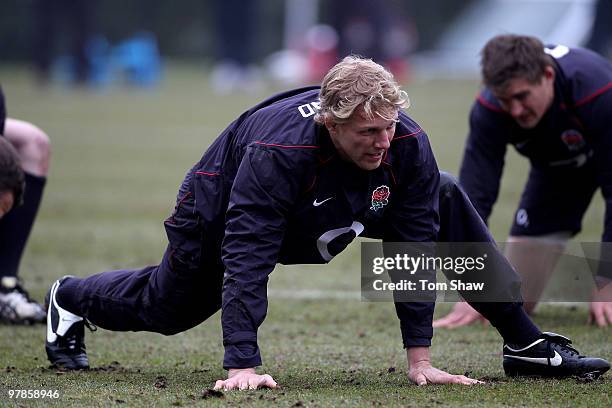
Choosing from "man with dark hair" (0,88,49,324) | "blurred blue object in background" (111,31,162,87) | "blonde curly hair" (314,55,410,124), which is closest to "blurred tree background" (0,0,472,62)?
"blurred blue object in background" (111,31,162,87)

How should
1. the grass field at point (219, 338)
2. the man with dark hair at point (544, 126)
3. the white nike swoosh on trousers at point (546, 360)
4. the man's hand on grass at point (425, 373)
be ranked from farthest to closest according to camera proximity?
the man with dark hair at point (544, 126) < the white nike swoosh on trousers at point (546, 360) < the man's hand on grass at point (425, 373) < the grass field at point (219, 338)

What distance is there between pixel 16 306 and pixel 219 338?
1035 mm

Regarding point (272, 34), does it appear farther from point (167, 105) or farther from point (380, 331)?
point (380, 331)

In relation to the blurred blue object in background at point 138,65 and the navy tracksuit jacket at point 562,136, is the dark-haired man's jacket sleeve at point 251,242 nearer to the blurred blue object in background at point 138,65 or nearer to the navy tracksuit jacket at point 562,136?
the navy tracksuit jacket at point 562,136

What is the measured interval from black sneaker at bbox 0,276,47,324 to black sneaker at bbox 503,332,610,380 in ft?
8.11

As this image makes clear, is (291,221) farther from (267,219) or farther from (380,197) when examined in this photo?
(380,197)

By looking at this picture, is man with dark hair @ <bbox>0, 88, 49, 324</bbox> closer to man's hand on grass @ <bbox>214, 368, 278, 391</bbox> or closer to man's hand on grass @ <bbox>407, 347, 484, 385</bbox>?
man's hand on grass @ <bbox>214, 368, 278, 391</bbox>

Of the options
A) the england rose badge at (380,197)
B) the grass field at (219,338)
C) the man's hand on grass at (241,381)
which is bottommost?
the grass field at (219,338)

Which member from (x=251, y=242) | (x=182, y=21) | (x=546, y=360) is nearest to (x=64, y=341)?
(x=251, y=242)

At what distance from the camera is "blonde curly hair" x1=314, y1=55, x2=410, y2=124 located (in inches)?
154

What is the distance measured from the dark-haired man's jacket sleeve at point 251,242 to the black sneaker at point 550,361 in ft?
3.54

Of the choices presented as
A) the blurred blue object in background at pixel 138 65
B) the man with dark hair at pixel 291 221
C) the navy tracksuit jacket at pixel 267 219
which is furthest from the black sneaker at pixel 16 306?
the blurred blue object in background at pixel 138 65

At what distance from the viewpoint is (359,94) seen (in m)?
3.91

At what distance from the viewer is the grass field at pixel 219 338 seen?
411 cm
